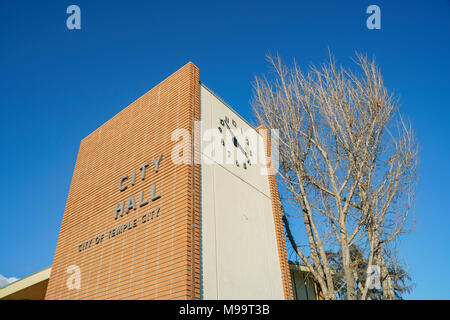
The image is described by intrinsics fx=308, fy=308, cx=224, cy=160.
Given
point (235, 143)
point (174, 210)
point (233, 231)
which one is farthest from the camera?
point (235, 143)

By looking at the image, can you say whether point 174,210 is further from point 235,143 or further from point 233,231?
point 235,143

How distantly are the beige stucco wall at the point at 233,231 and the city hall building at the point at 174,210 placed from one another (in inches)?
1.3

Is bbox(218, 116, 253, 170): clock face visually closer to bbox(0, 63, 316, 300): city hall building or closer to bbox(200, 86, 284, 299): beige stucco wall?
bbox(0, 63, 316, 300): city hall building

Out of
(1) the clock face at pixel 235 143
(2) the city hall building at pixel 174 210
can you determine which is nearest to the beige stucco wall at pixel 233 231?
(2) the city hall building at pixel 174 210

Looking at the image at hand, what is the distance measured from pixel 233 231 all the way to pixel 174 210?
183 cm

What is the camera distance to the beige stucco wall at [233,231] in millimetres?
7027

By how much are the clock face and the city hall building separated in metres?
0.05

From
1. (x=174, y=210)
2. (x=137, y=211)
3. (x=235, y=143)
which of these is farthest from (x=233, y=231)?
(x=235, y=143)

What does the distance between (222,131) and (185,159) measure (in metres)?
2.44

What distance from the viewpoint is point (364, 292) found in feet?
28.3

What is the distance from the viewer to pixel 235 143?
33.6 feet

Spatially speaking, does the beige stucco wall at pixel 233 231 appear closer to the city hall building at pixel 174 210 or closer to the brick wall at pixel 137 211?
the city hall building at pixel 174 210
